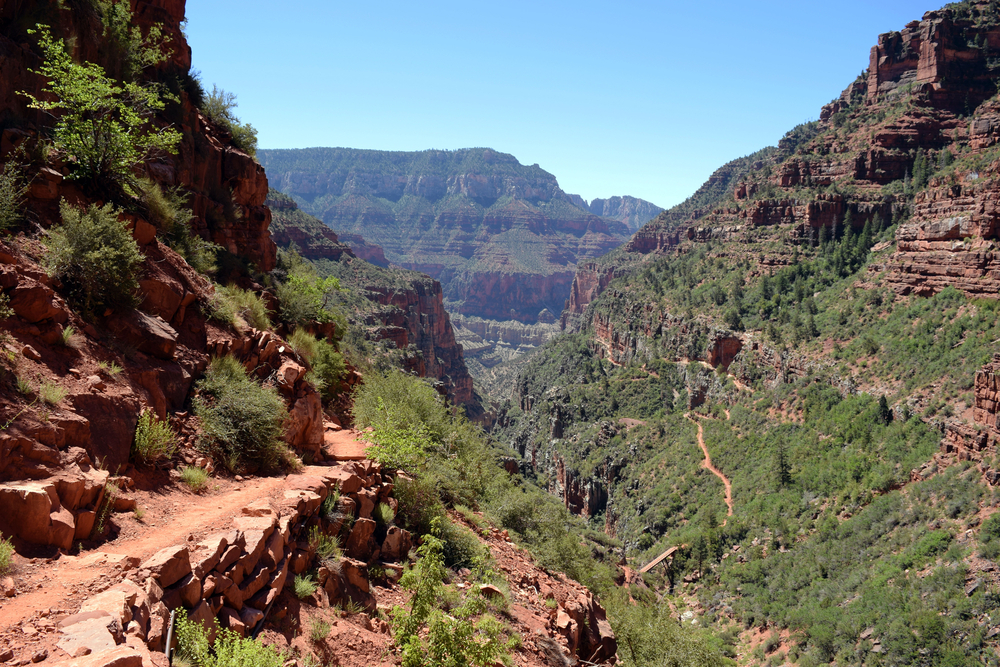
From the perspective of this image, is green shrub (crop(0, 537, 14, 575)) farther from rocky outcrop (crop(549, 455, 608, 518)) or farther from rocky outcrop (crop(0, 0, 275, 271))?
rocky outcrop (crop(549, 455, 608, 518))

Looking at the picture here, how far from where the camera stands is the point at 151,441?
9.49 meters

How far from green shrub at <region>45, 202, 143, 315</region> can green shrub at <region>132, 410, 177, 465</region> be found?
7.94 feet

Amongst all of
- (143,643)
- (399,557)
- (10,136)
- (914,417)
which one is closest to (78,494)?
(143,643)

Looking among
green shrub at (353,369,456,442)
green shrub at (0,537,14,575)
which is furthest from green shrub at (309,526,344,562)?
green shrub at (353,369,456,442)

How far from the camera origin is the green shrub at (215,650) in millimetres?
6004

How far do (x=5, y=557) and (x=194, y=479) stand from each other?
3.69 metres

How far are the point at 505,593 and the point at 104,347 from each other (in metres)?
9.43

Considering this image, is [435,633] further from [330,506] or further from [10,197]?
[10,197]

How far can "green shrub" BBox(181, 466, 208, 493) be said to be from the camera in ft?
32.0

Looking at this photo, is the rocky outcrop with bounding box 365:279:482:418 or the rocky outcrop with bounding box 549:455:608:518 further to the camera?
the rocky outcrop with bounding box 365:279:482:418

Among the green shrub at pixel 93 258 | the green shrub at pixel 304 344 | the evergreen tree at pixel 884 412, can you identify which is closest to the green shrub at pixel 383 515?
the green shrub at pixel 93 258

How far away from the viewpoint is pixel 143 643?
18.5ft

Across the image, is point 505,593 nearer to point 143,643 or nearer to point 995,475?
point 143,643

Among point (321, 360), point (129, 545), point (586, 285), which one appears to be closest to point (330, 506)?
point (129, 545)
